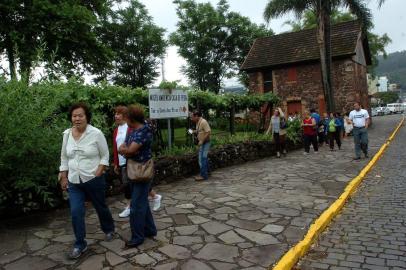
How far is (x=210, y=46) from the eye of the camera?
39406 millimetres

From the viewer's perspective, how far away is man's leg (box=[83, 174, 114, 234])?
4.86m

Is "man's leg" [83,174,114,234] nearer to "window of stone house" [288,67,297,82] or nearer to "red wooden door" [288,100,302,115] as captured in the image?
"red wooden door" [288,100,302,115]

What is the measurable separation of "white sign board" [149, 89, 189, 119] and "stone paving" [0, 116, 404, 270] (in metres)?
2.14

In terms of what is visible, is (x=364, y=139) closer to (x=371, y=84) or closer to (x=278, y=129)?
(x=278, y=129)

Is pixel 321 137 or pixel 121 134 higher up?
pixel 121 134

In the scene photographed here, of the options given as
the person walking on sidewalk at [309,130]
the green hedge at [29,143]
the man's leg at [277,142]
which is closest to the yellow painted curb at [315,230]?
the green hedge at [29,143]

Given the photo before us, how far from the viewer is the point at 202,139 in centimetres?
965

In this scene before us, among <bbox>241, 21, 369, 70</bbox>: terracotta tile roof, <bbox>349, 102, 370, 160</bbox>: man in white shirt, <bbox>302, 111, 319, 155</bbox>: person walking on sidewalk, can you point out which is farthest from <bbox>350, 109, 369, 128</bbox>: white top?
<bbox>241, 21, 369, 70</bbox>: terracotta tile roof

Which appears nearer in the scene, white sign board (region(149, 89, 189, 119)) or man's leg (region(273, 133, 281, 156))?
white sign board (region(149, 89, 189, 119))

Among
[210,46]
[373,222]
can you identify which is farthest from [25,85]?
[210,46]

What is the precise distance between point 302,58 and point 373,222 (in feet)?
84.2

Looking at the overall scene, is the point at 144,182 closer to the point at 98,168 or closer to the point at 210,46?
the point at 98,168

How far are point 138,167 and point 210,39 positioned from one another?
3553 centimetres

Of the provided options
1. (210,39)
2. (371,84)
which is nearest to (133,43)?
(210,39)
